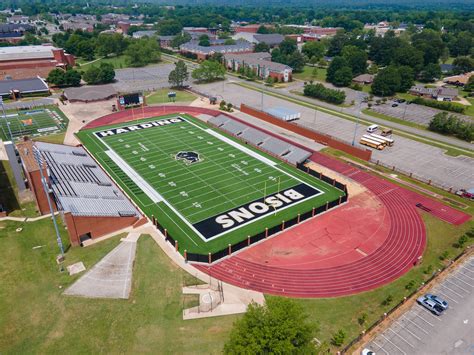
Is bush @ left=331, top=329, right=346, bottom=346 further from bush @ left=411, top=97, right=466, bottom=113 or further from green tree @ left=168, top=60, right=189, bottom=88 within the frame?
green tree @ left=168, top=60, right=189, bottom=88

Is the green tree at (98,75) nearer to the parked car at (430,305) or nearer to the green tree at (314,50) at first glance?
the green tree at (314,50)

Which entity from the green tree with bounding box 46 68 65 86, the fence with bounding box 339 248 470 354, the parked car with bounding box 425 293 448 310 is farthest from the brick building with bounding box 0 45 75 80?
the parked car with bounding box 425 293 448 310

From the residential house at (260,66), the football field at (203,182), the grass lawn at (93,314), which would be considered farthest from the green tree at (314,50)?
the grass lawn at (93,314)

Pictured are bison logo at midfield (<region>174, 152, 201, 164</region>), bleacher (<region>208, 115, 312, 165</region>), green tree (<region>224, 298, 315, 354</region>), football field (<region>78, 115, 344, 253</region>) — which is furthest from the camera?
bleacher (<region>208, 115, 312, 165</region>)

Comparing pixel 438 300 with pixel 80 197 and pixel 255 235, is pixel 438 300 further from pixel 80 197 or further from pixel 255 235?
pixel 80 197

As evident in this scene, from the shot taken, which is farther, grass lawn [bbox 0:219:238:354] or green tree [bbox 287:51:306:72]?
green tree [bbox 287:51:306:72]

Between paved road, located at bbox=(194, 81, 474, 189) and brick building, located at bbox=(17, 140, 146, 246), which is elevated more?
brick building, located at bbox=(17, 140, 146, 246)
